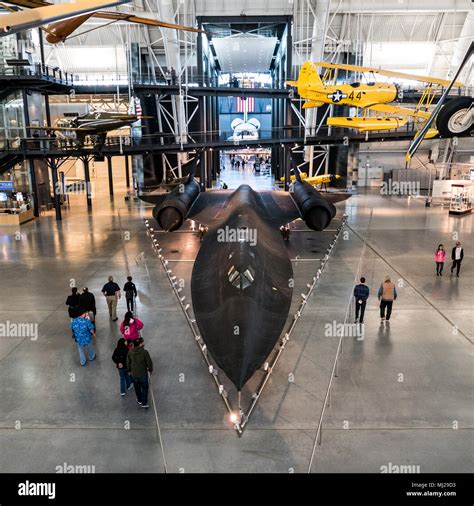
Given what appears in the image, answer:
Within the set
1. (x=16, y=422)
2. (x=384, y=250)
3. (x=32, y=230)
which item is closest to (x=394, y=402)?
(x=16, y=422)

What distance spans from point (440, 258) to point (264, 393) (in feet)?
33.7

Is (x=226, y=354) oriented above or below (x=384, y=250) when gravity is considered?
above

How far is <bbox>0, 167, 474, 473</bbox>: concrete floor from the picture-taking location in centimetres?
731

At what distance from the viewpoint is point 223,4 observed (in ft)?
120

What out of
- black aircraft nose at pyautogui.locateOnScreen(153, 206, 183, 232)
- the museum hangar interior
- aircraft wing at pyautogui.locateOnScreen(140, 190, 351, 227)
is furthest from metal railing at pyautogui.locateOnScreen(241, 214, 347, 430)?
black aircraft nose at pyautogui.locateOnScreen(153, 206, 183, 232)

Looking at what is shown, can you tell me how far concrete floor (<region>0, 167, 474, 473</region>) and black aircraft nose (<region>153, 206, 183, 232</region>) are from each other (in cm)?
224

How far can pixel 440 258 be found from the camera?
16.6m

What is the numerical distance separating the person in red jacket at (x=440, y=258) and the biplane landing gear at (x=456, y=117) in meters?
3.88

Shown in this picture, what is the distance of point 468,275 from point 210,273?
35.9 ft

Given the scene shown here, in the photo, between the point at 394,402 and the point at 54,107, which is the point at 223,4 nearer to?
the point at 54,107
